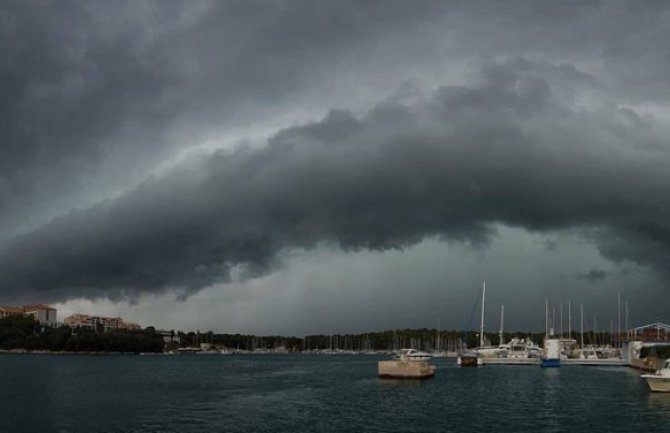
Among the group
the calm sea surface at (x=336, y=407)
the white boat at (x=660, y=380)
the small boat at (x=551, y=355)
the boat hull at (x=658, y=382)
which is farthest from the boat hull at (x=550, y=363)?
the boat hull at (x=658, y=382)

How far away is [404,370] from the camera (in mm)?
145125

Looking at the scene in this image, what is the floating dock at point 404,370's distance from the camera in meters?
144

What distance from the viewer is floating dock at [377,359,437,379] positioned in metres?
144

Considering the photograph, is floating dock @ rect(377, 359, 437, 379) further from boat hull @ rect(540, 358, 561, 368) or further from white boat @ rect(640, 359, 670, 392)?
boat hull @ rect(540, 358, 561, 368)

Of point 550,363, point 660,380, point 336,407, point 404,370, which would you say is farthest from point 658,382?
point 550,363

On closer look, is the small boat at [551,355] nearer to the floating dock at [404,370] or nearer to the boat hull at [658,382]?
the floating dock at [404,370]

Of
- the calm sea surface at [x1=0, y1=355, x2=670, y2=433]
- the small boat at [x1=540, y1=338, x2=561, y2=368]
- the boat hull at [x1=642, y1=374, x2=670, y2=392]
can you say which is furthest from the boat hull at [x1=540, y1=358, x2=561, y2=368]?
the boat hull at [x1=642, y1=374, x2=670, y2=392]

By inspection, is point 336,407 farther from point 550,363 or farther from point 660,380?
point 550,363

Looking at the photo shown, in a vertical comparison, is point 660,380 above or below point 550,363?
above

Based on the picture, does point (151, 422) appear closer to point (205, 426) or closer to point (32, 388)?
point (205, 426)

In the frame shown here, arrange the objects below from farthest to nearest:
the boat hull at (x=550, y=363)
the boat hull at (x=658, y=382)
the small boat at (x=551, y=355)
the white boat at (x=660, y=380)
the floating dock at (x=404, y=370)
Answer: the small boat at (x=551, y=355) → the boat hull at (x=550, y=363) → the floating dock at (x=404, y=370) → the boat hull at (x=658, y=382) → the white boat at (x=660, y=380)

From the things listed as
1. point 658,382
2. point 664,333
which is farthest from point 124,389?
point 664,333

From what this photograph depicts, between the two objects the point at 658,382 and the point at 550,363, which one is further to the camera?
the point at 550,363

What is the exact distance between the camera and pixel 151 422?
70.9 m
